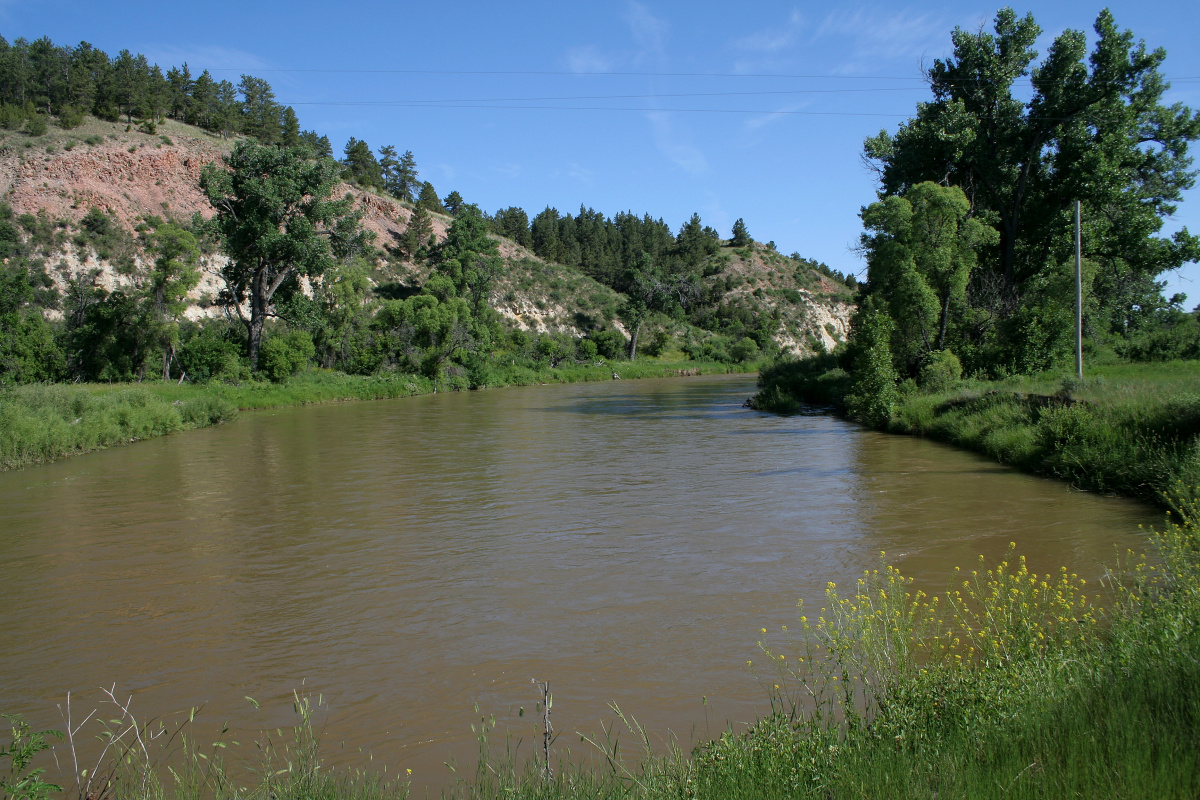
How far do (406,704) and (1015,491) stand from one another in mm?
13104

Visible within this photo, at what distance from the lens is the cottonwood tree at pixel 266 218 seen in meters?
42.8

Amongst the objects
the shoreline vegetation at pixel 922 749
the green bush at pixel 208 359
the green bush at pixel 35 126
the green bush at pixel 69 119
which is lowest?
the shoreline vegetation at pixel 922 749

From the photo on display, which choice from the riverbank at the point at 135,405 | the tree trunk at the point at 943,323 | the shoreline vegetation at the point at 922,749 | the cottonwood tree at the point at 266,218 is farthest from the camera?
the cottonwood tree at the point at 266,218

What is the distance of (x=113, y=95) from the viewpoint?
7088 cm

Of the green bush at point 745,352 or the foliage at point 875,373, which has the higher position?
the green bush at point 745,352

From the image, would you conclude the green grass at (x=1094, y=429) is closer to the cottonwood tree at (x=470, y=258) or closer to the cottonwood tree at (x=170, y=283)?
the cottonwood tree at (x=170, y=283)

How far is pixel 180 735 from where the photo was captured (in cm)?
638

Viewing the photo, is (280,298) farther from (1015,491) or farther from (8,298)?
(1015,491)

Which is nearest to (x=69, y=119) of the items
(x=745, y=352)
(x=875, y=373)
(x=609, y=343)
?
(x=609, y=343)

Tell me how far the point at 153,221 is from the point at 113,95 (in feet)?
83.5

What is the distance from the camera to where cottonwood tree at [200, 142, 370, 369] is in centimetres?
4284

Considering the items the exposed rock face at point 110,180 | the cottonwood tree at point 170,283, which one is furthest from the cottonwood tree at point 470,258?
the cottonwood tree at point 170,283

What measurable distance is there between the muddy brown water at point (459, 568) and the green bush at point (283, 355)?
20423mm

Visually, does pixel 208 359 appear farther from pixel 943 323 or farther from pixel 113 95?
pixel 113 95
